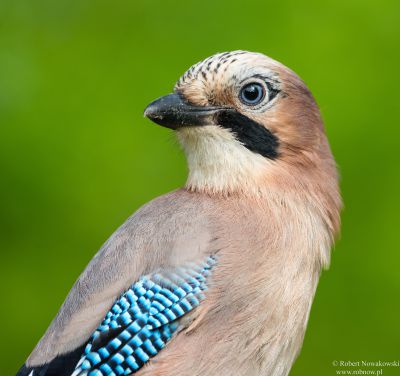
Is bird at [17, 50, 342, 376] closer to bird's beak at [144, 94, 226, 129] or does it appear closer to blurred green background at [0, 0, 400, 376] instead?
bird's beak at [144, 94, 226, 129]

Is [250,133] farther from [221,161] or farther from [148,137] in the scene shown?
[148,137]

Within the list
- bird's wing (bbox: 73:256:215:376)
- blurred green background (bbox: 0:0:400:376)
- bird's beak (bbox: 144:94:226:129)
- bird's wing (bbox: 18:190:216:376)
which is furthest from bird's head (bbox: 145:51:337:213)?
blurred green background (bbox: 0:0:400:376)

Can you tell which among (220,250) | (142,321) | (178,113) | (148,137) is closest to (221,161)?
(178,113)

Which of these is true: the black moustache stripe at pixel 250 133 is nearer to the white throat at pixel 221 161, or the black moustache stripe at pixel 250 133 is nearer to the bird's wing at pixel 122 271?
the white throat at pixel 221 161

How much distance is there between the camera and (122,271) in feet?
14.6

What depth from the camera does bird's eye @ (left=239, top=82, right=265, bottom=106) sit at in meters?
4.72

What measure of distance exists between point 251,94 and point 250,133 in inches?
7.1

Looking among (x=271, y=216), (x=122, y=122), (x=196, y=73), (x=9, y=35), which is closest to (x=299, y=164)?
(x=271, y=216)

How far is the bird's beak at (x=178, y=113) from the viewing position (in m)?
4.64

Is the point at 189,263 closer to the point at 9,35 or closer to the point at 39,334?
the point at 39,334

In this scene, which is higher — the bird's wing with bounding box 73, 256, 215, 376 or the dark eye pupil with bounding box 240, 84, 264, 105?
the dark eye pupil with bounding box 240, 84, 264, 105

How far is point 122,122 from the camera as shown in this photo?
6.59 meters

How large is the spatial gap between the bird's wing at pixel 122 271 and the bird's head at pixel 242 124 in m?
0.21

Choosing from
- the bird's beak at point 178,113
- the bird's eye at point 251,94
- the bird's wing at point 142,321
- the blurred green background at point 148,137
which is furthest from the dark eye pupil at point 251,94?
the blurred green background at point 148,137
